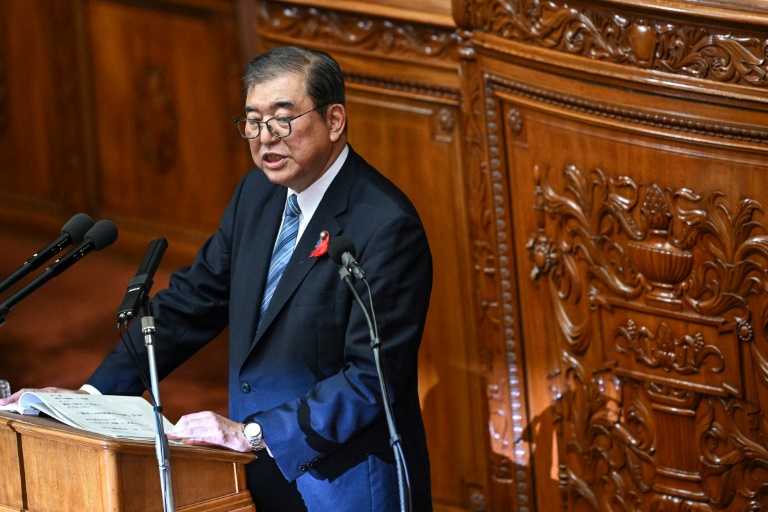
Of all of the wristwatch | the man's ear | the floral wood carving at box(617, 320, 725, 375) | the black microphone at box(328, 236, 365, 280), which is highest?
the man's ear

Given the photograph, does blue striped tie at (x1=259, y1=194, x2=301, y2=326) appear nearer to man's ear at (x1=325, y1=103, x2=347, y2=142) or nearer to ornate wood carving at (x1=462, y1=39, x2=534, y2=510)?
man's ear at (x1=325, y1=103, x2=347, y2=142)

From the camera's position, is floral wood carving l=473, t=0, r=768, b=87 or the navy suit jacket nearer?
the navy suit jacket

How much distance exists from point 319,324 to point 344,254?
445mm

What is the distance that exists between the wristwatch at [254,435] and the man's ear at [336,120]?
0.73 meters

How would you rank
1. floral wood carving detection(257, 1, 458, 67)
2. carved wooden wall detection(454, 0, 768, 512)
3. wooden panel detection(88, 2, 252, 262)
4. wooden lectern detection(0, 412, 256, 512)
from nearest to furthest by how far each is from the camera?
1. wooden lectern detection(0, 412, 256, 512)
2. carved wooden wall detection(454, 0, 768, 512)
3. floral wood carving detection(257, 1, 458, 67)
4. wooden panel detection(88, 2, 252, 262)

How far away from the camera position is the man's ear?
124 inches

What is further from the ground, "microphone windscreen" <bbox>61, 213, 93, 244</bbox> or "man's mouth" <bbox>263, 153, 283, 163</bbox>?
"man's mouth" <bbox>263, 153, 283, 163</bbox>

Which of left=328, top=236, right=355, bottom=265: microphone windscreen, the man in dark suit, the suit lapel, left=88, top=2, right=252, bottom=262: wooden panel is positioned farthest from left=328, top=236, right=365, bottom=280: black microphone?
left=88, top=2, right=252, bottom=262: wooden panel

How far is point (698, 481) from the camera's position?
3885 mm

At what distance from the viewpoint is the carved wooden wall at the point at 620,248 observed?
11.9 feet

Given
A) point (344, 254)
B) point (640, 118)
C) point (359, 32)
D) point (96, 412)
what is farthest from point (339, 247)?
point (359, 32)

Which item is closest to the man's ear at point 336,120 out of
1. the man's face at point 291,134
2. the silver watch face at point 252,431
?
the man's face at point 291,134

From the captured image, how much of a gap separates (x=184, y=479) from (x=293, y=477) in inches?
12.9

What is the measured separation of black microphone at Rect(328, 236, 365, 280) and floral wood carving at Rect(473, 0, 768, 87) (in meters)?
1.38
